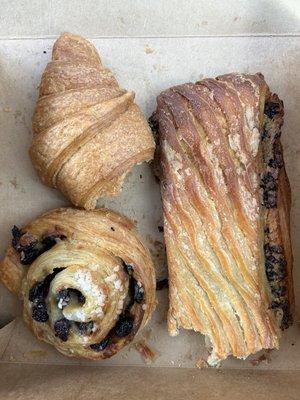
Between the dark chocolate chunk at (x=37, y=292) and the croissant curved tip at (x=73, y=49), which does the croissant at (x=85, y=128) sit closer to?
the croissant curved tip at (x=73, y=49)

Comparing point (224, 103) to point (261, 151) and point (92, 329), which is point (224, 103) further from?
point (92, 329)

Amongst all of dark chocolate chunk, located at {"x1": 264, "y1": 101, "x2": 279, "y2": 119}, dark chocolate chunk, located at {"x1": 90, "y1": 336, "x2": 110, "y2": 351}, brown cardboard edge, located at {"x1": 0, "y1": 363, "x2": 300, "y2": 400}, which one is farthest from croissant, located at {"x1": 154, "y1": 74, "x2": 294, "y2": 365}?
dark chocolate chunk, located at {"x1": 90, "y1": 336, "x2": 110, "y2": 351}

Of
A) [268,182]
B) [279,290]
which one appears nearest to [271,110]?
[268,182]

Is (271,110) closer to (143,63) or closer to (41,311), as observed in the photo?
(143,63)

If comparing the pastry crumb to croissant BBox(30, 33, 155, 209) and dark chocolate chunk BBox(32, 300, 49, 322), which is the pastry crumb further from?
croissant BBox(30, 33, 155, 209)

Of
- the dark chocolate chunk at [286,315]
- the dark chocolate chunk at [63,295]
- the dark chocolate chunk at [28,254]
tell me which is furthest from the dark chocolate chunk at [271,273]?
the dark chocolate chunk at [28,254]

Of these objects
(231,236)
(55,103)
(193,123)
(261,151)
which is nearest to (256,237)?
(231,236)

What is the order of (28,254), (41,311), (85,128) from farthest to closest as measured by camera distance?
(28,254), (41,311), (85,128)
